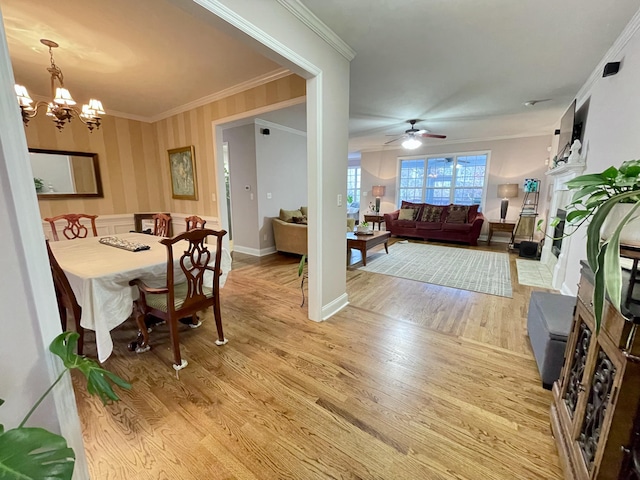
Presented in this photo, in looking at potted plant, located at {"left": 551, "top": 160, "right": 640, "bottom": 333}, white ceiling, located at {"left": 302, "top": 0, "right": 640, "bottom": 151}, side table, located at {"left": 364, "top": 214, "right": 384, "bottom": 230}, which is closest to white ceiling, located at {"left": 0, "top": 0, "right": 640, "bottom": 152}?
white ceiling, located at {"left": 302, "top": 0, "right": 640, "bottom": 151}

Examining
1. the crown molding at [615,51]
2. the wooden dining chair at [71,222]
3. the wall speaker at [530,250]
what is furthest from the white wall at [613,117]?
the wooden dining chair at [71,222]

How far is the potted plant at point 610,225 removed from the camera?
0.67 metres

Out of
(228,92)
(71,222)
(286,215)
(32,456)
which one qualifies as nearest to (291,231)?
(286,215)

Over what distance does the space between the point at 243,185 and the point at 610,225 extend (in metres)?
4.84

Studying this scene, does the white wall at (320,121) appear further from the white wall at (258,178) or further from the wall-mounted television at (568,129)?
the wall-mounted television at (568,129)

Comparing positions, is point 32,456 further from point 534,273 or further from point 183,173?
point 534,273

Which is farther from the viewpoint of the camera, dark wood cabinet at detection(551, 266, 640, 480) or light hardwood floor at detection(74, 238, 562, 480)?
light hardwood floor at detection(74, 238, 562, 480)

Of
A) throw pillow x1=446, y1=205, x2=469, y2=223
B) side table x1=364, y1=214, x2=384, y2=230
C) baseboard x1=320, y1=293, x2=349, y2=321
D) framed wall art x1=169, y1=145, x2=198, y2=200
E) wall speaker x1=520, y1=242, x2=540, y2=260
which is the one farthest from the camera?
side table x1=364, y1=214, x2=384, y2=230

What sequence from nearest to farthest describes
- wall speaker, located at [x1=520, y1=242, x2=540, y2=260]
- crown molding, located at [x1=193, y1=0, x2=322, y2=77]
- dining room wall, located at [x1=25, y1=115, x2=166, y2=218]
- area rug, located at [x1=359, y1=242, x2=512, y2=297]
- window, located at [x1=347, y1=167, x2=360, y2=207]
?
crown molding, located at [x1=193, y1=0, x2=322, y2=77]
area rug, located at [x1=359, y1=242, x2=512, y2=297]
dining room wall, located at [x1=25, y1=115, x2=166, y2=218]
wall speaker, located at [x1=520, y1=242, x2=540, y2=260]
window, located at [x1=347, y1=167, x2=360, y2=207]

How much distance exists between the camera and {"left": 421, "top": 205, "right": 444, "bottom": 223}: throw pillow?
6435mm

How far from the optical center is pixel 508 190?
19.4 ft

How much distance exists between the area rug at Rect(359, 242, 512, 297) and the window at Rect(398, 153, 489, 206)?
210 centimetres

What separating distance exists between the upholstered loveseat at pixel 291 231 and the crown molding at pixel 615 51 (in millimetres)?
3555

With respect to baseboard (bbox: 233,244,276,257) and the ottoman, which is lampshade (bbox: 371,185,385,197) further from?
the ottoman
